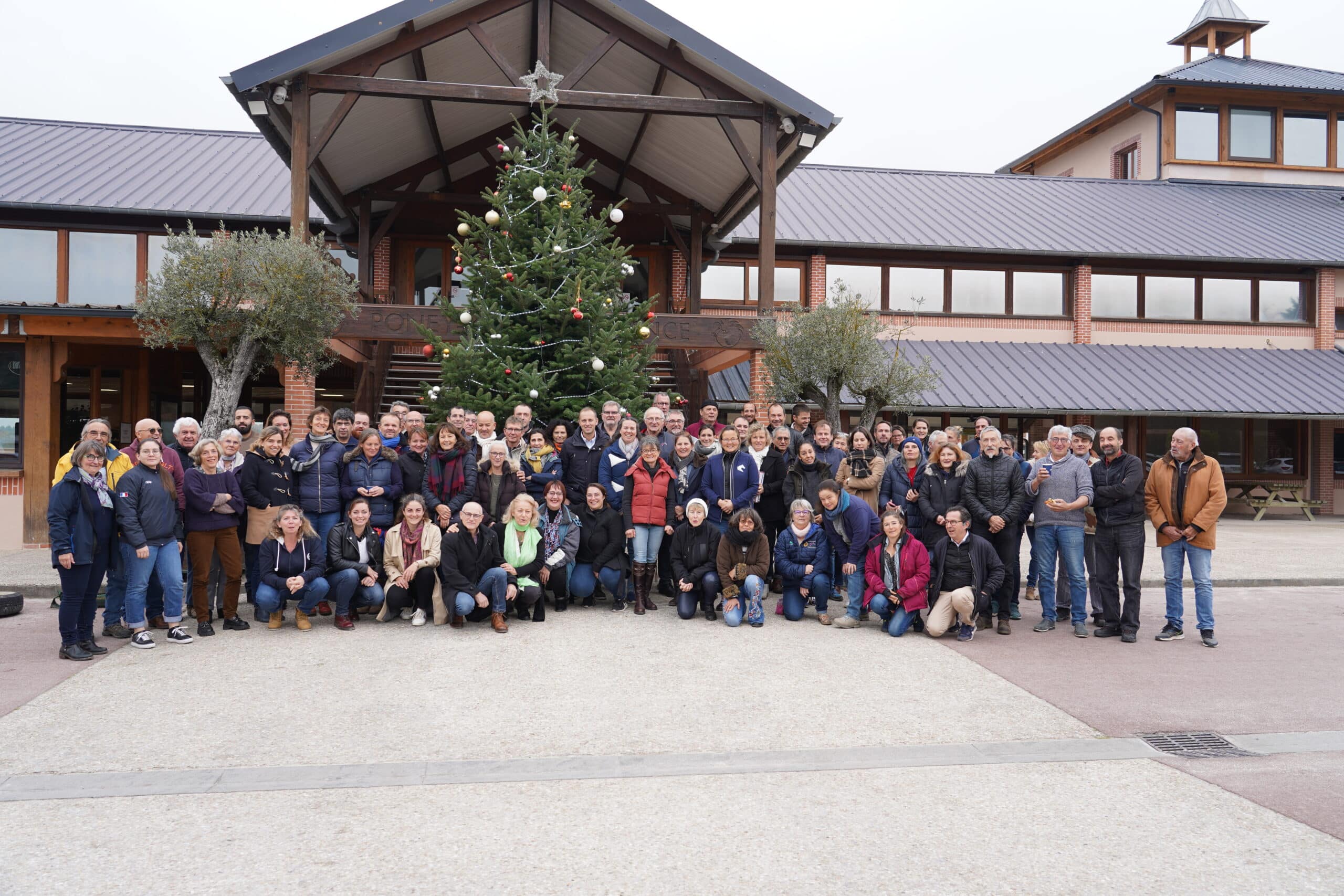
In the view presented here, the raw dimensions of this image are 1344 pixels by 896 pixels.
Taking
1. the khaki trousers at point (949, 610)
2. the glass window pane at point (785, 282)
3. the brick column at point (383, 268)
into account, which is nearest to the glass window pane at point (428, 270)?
the brick column at point (383, 268)

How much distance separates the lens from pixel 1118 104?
2878 cm

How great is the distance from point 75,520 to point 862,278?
17429 millimetres

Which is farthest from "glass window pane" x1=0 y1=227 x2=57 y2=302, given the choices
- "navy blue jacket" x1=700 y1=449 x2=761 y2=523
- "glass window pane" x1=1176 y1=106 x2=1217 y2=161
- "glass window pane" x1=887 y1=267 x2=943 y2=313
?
"glass window pane" x1=1176 y1=106 x2=1217 y2=161

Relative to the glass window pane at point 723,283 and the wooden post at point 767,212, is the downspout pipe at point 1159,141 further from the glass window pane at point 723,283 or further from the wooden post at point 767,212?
the wooden post at point 767,212

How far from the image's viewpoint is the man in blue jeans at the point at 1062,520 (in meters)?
8.31

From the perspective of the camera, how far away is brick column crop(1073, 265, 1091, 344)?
21688mm

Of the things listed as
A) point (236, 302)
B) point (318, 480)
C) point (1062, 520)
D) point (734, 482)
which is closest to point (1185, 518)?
point (1062, 520)

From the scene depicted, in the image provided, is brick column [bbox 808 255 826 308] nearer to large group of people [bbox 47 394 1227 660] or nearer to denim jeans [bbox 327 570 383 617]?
large group of people [bbox 47 394 1227 660]

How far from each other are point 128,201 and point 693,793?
17055 millimetres

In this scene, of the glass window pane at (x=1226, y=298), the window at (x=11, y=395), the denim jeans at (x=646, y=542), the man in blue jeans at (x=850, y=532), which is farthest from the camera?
the glass window pane at (x=1226, y=298)

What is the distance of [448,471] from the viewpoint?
8664mm

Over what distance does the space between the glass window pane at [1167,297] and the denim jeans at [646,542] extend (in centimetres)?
1837

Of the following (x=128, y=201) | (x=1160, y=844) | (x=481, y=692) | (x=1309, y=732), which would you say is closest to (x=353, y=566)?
(x=481, y=692)

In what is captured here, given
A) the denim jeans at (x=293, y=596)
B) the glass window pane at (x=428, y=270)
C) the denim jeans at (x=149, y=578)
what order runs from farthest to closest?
the glass window pane at (x=428, y=270), the denim jeans at (x=293, y=596), the denim jeans at (x=149, y=578)
